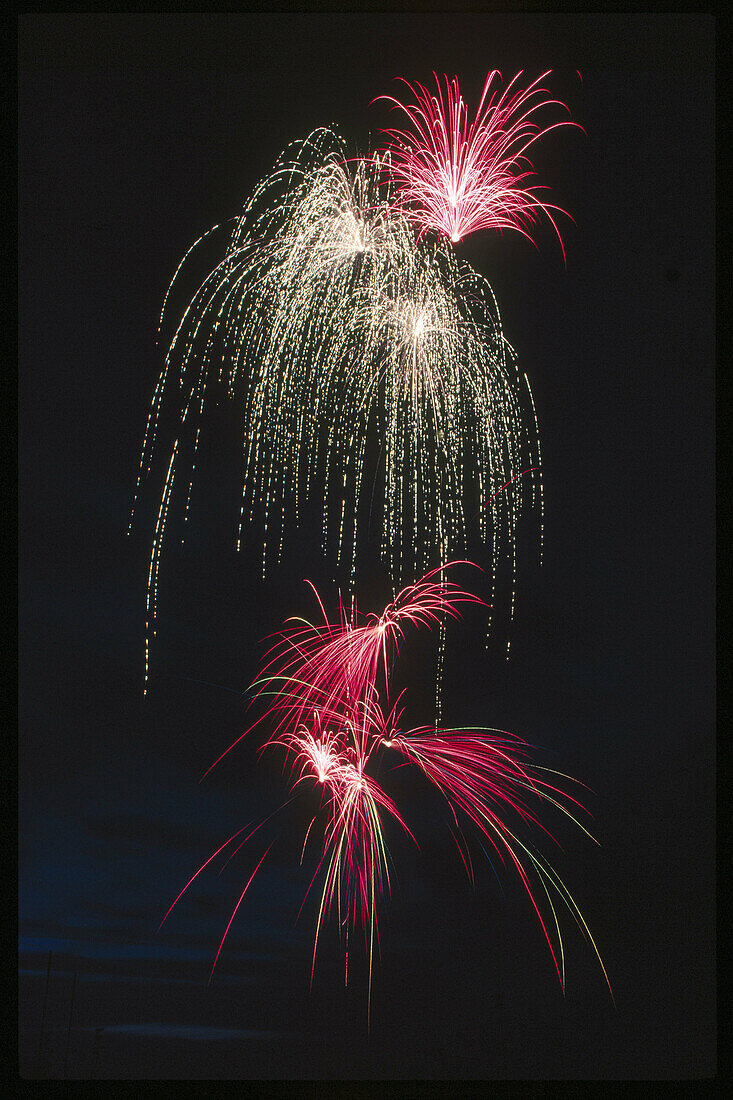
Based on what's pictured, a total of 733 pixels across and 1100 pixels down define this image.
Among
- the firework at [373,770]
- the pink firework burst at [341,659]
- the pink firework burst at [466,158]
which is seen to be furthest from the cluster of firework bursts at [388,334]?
the firework at [373,770]

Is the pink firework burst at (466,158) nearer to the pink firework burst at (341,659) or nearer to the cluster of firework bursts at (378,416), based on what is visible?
the cluster of firework bursts at (378,416)

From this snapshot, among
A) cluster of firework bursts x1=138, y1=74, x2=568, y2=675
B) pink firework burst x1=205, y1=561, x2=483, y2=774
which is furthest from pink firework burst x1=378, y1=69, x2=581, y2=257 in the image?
pink firework burst x1=205, y1=561, x2=483, y2=774

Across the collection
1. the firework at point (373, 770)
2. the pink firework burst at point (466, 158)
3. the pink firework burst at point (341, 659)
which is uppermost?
the pink firework burst at point (466, 158)

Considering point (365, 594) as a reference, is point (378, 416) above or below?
above

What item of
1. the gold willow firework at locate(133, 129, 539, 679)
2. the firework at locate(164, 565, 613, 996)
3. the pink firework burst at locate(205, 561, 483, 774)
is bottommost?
the firework at locate(164, 565, 613, 996)

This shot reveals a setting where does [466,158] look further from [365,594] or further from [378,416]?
[365,594]

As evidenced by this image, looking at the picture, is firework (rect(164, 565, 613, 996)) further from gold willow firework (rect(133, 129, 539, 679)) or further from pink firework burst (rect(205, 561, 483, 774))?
gold willow firework (rect(133, 129, 539, 679))

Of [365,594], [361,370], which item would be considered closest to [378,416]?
[361,370]
